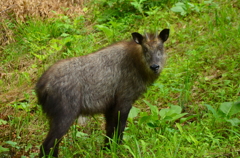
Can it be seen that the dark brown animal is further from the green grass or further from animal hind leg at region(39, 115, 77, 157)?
the green grass

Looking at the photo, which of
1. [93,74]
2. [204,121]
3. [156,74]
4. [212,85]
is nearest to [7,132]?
[93,74]

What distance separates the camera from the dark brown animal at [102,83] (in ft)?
14.8

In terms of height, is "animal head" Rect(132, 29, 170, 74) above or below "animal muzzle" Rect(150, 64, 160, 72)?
above

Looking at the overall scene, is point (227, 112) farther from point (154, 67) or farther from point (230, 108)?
point (154, 67)

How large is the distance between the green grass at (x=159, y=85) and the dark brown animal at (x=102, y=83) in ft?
1.10

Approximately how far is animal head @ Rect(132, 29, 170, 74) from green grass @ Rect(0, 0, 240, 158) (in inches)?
23.2

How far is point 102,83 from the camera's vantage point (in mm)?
4906

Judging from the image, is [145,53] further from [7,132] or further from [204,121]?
[7,132]

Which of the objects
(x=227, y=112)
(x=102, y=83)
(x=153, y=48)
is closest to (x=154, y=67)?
(x=153, y=48)

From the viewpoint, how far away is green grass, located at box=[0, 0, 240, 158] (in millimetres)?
4602

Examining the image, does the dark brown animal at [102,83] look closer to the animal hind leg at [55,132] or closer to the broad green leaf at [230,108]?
the animal hind leg at [55,132]

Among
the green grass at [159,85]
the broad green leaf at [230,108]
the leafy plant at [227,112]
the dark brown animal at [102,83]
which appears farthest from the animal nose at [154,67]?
the broad green leaf at [230,108]

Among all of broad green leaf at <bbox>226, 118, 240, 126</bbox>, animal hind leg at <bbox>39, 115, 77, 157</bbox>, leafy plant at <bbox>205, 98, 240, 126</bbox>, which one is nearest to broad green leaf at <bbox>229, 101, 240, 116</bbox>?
leafy plant at <bbox>205, 98, 240, 126</bbox>

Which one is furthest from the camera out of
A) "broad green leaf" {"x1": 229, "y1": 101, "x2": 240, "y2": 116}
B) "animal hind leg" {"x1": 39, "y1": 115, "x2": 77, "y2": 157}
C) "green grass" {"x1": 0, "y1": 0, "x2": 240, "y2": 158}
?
"broad green leaf" {"x1": 229, "y1": 101, "x2": 240, "y2": 116}
